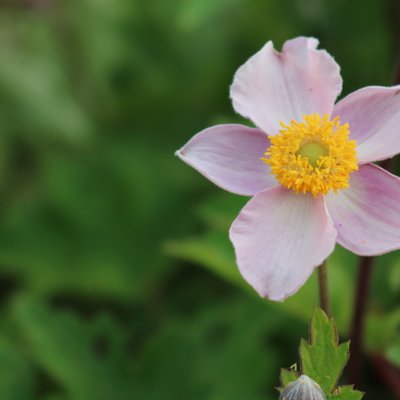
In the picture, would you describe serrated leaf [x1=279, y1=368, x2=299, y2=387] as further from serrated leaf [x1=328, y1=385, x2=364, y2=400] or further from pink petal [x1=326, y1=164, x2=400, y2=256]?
pink petal [x1=326, y1=164, x2=400, y2=256]

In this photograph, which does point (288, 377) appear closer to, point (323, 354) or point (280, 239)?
point (323, 354)

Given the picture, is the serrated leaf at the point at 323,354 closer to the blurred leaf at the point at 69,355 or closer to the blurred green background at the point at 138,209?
the blurred green background at the point at 138,209

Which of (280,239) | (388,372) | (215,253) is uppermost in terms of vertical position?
(280,239)

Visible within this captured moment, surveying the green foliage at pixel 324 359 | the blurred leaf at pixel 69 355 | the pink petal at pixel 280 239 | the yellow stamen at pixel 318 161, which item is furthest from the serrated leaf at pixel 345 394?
the blurred leaf at pixel 69 355

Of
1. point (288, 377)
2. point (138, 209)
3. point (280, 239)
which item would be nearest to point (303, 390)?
point (288, 377)

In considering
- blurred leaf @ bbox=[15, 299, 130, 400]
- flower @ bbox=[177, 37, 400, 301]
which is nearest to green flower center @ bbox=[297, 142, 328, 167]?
flower @ bbox=[177, 37, 400, 301]

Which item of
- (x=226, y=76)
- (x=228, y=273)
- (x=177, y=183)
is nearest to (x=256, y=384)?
(x=228, y=273)

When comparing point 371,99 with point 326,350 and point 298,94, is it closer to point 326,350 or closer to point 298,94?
point 298,94
